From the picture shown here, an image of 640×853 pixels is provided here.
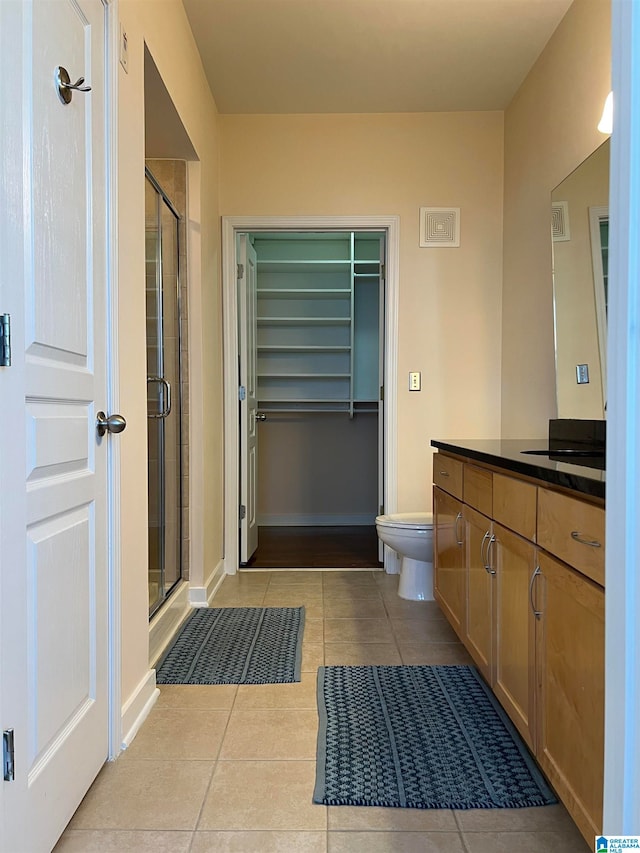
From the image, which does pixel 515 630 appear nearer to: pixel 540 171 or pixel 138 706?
pixel 138 706

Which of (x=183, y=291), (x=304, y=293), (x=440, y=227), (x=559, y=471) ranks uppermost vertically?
(x=440, y=227)

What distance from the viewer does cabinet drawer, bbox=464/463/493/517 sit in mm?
1979

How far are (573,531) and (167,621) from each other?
1945mm

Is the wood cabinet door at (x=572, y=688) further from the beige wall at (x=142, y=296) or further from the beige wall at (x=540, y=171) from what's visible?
the beige wall at (x=540, y=171)

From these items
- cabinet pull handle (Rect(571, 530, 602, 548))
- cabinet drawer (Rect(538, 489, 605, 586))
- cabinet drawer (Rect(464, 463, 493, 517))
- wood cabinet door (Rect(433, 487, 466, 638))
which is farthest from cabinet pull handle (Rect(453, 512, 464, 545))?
Result: cabinet pull handle (Rect(571, 530, 602, 548))

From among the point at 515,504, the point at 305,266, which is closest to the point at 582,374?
the point at 515,504

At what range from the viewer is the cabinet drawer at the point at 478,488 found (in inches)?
77.9

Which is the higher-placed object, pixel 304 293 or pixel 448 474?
pixel 304 293

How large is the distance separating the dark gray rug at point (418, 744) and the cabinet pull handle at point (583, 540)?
0.74m

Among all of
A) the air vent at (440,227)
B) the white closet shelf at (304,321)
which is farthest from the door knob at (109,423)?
the white closet shelf at (304,321)

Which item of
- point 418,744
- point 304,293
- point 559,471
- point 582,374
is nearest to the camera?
point 559,471

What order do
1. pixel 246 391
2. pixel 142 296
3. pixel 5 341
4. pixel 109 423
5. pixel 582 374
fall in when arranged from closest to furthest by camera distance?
1. pixel 5 341
2. pixel 109 423
3. pixel 142 296
4. pixel 582 374
5. pixel 246 391

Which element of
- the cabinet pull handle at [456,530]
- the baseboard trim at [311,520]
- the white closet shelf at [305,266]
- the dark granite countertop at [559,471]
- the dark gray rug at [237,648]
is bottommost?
the dark gray rug at [237,648]

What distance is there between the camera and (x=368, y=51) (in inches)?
118
